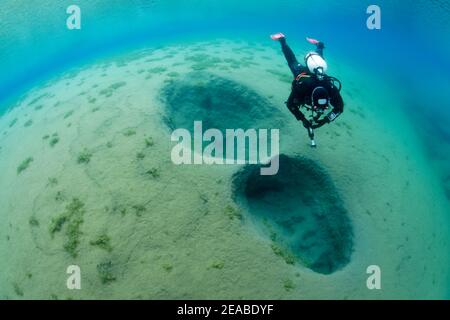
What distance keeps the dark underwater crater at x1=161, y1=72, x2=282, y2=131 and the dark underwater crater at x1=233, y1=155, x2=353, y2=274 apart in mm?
2966

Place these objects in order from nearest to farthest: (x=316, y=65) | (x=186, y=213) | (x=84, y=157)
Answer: (x=316, y=65) < (x=186, y=213) < (x=84, y=157)

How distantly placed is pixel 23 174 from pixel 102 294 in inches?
269

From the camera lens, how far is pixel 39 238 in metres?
8.11

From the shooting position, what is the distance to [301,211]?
33.6ft

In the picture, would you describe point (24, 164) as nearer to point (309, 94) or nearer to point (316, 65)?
point (309, 94)

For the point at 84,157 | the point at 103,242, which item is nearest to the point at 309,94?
the point at 103,242

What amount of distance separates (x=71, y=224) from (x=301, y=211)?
7660 mm

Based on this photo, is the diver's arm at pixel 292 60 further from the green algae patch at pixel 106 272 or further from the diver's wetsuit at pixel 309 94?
the green algae patch at pixel 106 272

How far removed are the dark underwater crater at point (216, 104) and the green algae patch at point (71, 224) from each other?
545 cm

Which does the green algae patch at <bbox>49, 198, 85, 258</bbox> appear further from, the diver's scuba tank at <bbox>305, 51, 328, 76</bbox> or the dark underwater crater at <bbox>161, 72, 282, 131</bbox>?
the diver's scuba tank at <bbox>305, 51, 328, 76</bbox>

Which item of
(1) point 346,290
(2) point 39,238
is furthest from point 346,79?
(2) point 39,238

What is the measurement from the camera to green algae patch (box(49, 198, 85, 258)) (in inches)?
296

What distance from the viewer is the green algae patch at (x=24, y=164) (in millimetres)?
10875

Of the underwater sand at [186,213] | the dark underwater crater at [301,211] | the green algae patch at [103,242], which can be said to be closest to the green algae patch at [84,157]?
the underwater sand at [186,213]
